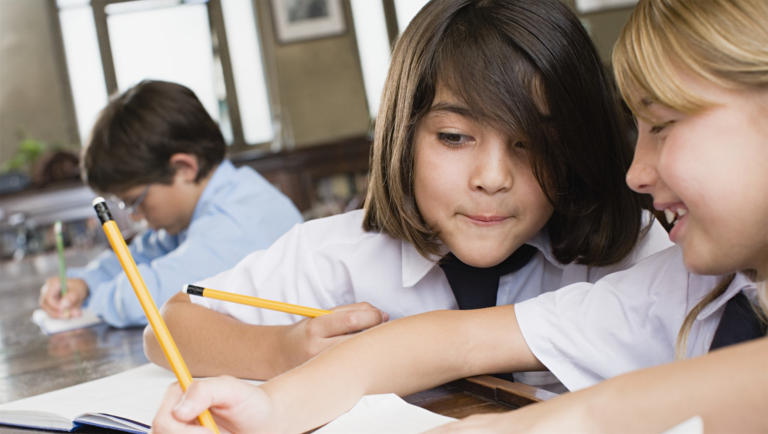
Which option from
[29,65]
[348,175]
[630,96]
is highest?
[29,65]

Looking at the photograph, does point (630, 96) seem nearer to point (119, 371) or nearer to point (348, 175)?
point (119, 371)

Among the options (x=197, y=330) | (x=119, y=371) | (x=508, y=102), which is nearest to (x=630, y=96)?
(x=508, y=102)

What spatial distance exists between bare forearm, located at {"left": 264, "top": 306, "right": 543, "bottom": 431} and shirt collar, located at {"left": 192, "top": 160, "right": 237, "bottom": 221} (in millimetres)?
1096

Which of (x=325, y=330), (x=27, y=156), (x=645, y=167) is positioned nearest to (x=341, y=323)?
(x=325, y=330)

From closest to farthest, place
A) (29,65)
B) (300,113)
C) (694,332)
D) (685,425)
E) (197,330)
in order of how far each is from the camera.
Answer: (685,425) < (694,332) < (197,330) < (29,65) < (300,113)

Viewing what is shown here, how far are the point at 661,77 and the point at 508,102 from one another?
26 centimetres

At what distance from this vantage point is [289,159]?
508 cm

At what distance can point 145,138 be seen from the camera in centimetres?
180

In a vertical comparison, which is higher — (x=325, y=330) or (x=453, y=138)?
(x=453, y=138)

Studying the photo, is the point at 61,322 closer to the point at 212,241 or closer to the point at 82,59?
the point at 212,241

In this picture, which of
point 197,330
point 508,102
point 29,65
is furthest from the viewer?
point 29,65

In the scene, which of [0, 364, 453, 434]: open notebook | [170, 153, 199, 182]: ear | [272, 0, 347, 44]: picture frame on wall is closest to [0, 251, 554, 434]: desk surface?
[0, 364, 453, 434]: open notebook

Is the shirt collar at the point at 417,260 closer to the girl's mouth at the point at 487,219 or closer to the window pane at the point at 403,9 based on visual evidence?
the girl's mouth at the point at 487,219

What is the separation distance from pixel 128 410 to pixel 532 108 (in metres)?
0.55
